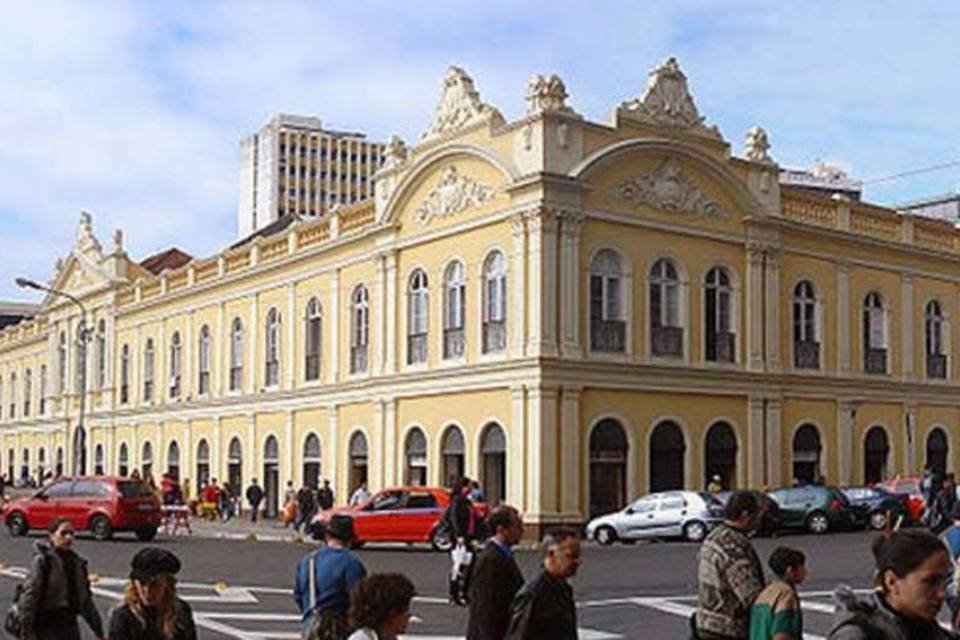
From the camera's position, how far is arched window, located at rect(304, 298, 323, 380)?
154 feet

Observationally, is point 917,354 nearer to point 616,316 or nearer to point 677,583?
point 616,316

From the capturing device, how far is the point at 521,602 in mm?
8172

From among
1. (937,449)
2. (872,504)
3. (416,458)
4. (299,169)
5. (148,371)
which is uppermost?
(299,169)

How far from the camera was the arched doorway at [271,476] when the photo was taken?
4928cm

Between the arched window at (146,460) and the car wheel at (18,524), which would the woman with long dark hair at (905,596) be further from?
the arched window at (146,460)

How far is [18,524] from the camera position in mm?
36188

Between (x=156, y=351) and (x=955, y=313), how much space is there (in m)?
30.6

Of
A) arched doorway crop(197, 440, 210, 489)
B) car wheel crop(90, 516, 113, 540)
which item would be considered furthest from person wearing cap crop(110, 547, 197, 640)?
arched doorway crop(197, 440, 210, 489)

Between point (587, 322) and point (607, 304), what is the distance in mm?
1094

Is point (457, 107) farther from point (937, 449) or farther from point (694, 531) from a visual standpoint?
point (937, 449)

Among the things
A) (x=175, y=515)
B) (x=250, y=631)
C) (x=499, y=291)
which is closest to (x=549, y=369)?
(x=499, y=291)

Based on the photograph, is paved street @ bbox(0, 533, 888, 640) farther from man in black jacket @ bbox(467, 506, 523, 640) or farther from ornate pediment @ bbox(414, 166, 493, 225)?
ornate pediment @ bbox(414, 166, 493, 225)

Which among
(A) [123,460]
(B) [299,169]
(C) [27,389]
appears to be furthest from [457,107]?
(B) [299,169]

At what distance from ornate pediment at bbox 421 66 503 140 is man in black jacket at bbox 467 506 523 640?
98.3 feet
